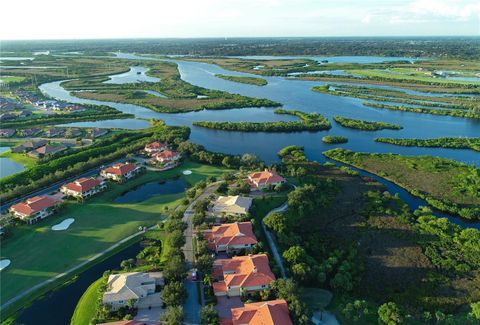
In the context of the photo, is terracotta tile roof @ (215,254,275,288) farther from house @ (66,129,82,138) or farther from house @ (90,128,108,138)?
house @ (66,129,82,138)

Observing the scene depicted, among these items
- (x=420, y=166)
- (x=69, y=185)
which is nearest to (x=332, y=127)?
(x=420, y=166)

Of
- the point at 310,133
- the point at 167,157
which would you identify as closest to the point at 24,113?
the point at 167,157

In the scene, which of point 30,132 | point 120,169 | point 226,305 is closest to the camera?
point 226,305

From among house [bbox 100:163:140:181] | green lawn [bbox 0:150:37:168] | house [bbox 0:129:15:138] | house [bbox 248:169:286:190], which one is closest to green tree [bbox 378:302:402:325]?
house [bbox 248:169:286:190]

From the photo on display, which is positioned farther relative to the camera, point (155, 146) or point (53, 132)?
point (53, 132)

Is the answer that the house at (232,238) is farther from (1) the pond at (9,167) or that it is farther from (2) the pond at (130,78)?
(2) the pond at (130,78)

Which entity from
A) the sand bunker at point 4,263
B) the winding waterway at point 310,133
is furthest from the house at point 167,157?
the sand bunker at point 4,263

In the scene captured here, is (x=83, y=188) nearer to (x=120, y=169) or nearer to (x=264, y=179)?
(x=120, y=169)
